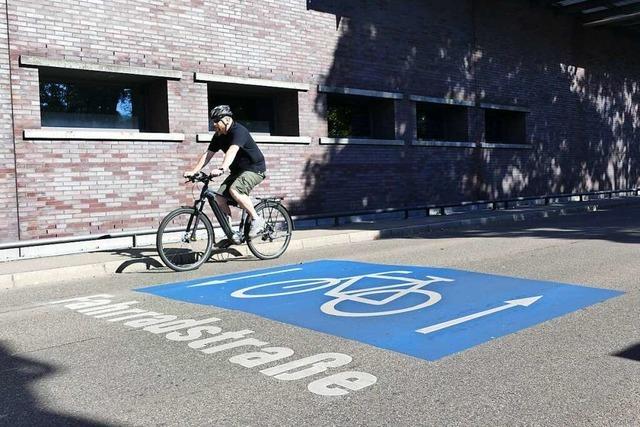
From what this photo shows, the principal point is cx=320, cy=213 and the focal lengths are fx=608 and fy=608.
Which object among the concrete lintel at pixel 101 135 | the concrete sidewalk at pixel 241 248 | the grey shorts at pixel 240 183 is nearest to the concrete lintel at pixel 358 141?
the concrete sidewalk at pixel 241 248

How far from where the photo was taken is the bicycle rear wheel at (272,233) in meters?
9.50

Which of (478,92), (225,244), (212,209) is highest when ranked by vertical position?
(478,92)

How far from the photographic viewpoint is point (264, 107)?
1448 centimetres

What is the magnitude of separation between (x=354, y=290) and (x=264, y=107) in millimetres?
8536

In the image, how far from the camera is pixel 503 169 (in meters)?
19.5

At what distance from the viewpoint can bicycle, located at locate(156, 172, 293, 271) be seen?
8.39 m

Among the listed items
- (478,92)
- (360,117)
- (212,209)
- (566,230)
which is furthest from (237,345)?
(478,92)

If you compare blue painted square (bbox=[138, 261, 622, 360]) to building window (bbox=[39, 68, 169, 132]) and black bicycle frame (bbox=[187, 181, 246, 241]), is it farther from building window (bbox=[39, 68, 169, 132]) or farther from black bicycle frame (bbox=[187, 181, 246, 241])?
building window (bbox=[39, 68, 169, 132])

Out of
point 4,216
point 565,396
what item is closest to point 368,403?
point 565,396

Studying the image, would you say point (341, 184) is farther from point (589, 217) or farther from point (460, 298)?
point (460, 298)

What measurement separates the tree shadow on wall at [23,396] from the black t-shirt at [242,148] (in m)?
4.63

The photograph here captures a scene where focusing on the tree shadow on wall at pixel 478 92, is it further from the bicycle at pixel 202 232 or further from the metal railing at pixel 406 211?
the bicycle at pixel 202 232

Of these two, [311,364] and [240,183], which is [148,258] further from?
[311,364]

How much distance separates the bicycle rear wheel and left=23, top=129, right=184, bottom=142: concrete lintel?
3447mm
